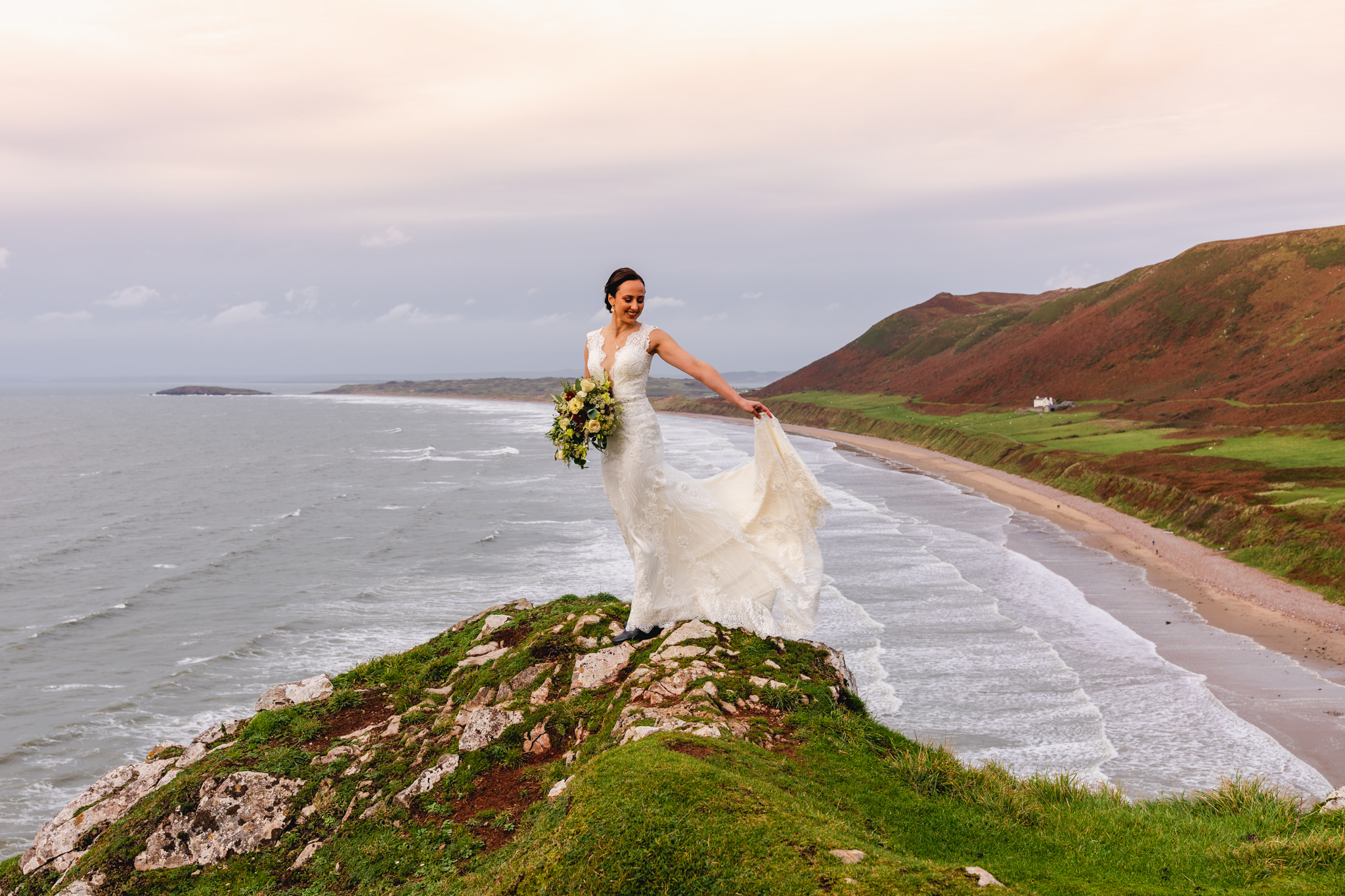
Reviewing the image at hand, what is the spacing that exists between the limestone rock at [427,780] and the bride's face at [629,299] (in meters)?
4.60

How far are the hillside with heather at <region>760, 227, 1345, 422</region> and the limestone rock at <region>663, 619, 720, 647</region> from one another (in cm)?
6093

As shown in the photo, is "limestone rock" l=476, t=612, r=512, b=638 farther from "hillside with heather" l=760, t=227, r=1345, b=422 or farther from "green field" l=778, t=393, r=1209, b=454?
"hillside with heather" l=760, t=227, r=1345, b=422

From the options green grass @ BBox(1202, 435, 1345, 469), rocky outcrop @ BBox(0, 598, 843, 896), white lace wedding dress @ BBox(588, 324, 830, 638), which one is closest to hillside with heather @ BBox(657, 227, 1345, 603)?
green grass @ BBox(1202, 435, 1345, 469)

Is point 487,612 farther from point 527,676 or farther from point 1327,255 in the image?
point 1327,255

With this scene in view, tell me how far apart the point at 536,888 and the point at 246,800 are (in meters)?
4.80

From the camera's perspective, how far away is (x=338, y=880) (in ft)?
23.4

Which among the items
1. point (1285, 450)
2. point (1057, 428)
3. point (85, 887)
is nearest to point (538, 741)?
point (85, 887)

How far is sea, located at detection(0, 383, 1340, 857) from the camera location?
1588cm

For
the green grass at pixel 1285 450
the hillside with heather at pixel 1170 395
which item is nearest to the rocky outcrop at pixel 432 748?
the hillside with heather at pixel 1170 395

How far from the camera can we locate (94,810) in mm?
9203

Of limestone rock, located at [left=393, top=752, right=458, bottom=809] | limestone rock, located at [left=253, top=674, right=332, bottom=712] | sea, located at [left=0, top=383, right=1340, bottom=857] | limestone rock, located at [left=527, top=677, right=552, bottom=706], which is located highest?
limestone rock, located at [left=527, top=677, right=552, bottom=706]

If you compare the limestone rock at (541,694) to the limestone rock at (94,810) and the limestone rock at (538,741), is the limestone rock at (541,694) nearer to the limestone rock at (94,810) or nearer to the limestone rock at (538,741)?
the limestone rock at (538,741)

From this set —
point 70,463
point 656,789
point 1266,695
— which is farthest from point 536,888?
point 70,463

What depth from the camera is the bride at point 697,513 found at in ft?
28.7
